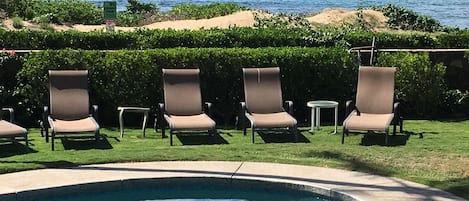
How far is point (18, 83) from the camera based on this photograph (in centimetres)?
1089

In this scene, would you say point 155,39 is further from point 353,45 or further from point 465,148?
point 465,148

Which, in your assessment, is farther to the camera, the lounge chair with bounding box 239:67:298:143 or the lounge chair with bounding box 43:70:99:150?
the lounge chair with bounding box 239:67:298:143

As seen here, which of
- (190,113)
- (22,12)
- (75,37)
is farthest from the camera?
(22,12)

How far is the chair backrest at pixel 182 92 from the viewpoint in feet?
33.5

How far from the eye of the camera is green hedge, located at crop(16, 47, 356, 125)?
35.4 feet

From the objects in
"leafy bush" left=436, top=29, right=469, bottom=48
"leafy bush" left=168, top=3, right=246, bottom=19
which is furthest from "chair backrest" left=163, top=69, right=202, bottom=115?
"leafy bush" left=168, top=3, right=246, bottom=19

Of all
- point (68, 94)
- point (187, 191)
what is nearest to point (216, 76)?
point (68, 94)

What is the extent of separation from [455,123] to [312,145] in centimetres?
353

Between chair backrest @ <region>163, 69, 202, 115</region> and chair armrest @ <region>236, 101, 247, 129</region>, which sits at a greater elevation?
chair backrest @ <region>163, 69, 202, 115</region>

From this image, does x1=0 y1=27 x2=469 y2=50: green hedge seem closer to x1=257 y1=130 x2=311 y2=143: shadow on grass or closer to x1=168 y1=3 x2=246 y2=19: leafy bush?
x1=257 y1=130 x2=311 y2=143: shadow on grass

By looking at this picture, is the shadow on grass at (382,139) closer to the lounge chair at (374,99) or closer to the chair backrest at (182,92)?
the lounge chair at (374,99)

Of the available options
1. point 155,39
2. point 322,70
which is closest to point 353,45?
point 322,70

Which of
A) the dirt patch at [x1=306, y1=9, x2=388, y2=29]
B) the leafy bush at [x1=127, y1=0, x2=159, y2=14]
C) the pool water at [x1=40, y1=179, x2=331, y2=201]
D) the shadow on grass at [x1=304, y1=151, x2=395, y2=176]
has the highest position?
the leafy bush at [x1=127, y1=0, x2=159, y2=14]

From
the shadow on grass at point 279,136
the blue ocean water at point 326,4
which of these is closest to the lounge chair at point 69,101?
the shadow on grass at point 279,136
